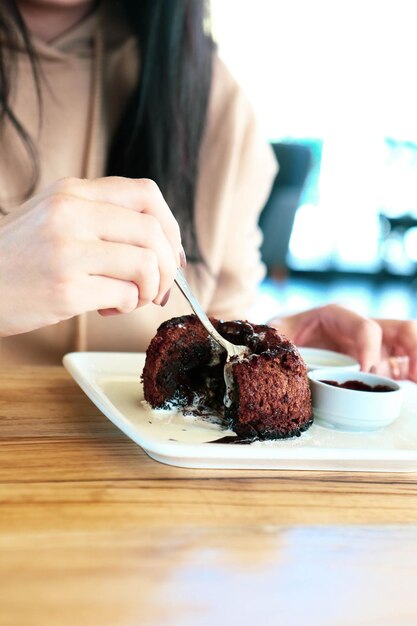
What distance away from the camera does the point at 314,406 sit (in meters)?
0.82

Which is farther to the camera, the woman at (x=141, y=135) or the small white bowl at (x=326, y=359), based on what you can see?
the woman at (x=141, y=135)

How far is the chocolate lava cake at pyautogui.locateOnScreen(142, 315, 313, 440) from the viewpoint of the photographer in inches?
29.5

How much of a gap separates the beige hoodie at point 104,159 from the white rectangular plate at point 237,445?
0.44 m

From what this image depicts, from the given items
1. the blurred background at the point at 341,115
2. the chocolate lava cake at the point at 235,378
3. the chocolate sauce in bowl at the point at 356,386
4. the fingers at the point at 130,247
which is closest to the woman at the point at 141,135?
the chocolate sauce in bowl at the point at 356,386

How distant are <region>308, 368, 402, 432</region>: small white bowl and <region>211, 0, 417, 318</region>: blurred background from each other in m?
5.05

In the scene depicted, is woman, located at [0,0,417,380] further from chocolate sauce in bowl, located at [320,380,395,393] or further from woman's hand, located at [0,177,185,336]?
woman's hand, located at [0,177,185,336]

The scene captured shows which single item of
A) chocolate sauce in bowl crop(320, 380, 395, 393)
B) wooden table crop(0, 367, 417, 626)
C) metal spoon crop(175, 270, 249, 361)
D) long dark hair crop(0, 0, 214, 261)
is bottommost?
wooden table crop(0, 367, 417, 626)

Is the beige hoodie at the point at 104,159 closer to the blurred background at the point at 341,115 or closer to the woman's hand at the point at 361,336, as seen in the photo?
the woman's hand at the point at 361,336

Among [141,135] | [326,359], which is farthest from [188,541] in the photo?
[141,135]

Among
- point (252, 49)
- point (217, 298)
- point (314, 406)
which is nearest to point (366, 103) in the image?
point (252, 49)

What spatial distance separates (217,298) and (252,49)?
500 cm

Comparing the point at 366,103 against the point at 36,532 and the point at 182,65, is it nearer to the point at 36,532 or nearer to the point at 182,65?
the point at 182,65

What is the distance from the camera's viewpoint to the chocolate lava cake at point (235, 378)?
2.46ft


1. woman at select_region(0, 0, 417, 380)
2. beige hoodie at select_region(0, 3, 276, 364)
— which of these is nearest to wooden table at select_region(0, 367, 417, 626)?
woman at select_region(0, 0, 417, 380)
